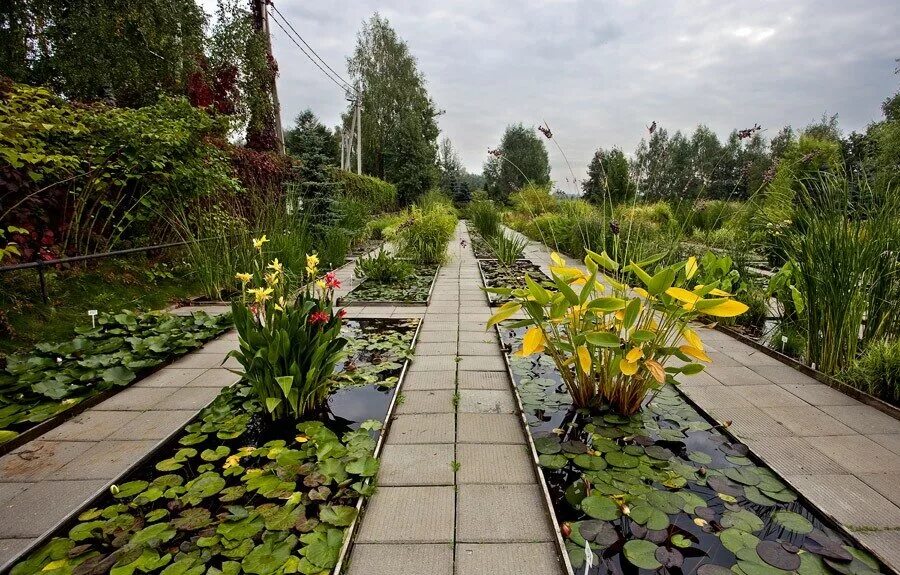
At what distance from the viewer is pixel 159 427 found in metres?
2.01

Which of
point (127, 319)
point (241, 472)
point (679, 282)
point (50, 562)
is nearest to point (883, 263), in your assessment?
point (679, 282)

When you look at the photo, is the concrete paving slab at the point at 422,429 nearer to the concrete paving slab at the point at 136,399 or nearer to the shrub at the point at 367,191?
the concrete paving slab at the point at 136,399

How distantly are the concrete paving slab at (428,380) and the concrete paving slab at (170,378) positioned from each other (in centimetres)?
133

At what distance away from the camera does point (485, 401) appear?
229 centimetres

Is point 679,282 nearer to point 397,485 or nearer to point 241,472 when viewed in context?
point 397,485

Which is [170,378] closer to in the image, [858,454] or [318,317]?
[318,317]

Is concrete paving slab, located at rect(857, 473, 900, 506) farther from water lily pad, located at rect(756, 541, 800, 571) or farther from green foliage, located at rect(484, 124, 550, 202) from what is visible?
green foliage, located at rect(484, 124, 550, 202)

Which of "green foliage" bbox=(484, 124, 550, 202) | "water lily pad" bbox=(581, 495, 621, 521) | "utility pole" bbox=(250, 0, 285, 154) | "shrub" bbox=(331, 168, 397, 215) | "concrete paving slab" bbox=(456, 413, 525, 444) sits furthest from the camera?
"green foliage" bbox=(484, 124, 550, 202)

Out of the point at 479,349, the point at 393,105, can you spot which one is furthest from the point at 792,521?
the point at 393,105

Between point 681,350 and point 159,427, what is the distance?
2.44m

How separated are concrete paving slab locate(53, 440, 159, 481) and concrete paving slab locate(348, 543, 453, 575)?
109 cm

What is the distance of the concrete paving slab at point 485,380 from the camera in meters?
2.49

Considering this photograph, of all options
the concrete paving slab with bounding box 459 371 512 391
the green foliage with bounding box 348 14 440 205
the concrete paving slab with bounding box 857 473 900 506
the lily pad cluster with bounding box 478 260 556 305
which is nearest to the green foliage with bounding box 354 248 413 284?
the lily pad cluster with bounding box 478 260 556 305

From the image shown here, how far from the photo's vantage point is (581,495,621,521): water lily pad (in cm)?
142
